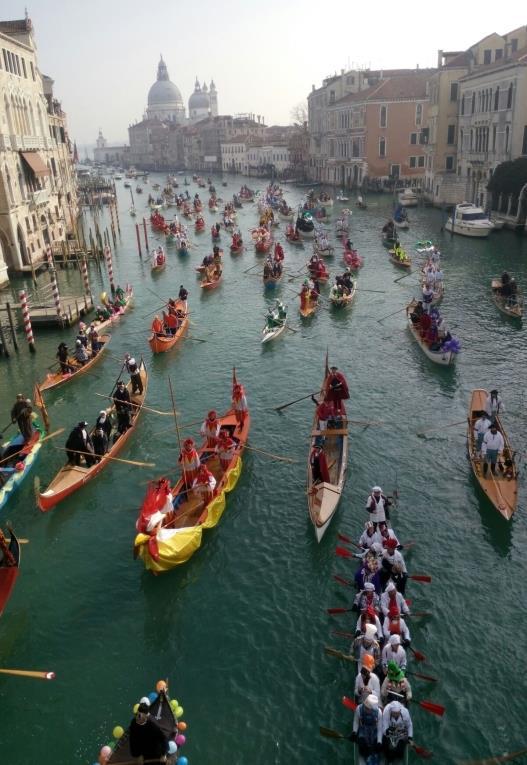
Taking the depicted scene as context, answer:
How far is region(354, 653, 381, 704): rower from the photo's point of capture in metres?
9.13

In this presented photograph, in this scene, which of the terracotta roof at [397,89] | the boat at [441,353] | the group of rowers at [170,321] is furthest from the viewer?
the terracotta roof at [397,89]

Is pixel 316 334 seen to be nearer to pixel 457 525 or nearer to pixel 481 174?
pixel 457 525

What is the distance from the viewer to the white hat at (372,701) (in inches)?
340

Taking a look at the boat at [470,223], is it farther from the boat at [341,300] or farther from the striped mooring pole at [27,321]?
the striped mooring pole at [27,321]

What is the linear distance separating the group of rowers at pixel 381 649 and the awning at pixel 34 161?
39624 millimetres

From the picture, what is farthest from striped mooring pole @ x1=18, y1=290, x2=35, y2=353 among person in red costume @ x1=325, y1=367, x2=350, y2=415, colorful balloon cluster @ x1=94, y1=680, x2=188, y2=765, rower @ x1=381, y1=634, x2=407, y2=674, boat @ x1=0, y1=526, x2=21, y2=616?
rower @ x1=381, y1=634, x2=407, y2=674

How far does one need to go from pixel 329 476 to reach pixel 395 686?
680cm

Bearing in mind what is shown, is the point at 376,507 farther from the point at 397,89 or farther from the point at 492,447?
the point at 397,89

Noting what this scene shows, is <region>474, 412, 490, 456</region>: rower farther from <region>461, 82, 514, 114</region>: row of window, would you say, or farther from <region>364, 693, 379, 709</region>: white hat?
<region>461, 82, 514, 114</region>: row of window

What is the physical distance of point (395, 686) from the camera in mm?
9086

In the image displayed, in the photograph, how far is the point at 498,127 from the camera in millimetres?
51094

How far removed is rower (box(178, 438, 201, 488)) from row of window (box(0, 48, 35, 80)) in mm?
36881

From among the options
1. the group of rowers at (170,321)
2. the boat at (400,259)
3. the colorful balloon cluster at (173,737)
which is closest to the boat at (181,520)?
the colorful balloon cluster at (173,737)

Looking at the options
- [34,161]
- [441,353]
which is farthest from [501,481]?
[34,161]
